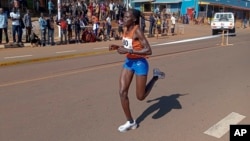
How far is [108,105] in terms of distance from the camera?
639cm

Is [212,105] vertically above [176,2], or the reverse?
[176,2]

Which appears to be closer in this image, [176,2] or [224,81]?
[224,81]

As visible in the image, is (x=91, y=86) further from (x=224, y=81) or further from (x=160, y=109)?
(x=224, y=81)

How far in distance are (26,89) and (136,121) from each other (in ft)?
10.3

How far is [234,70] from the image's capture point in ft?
35.2

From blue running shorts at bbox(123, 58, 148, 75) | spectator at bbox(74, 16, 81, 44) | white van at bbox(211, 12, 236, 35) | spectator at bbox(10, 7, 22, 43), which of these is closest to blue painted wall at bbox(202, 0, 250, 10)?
white van at bbox(211, 12, 236, 35)

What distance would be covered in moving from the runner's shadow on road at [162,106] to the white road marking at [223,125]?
95 centimetres

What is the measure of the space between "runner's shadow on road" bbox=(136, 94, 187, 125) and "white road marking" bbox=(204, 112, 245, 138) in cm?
95

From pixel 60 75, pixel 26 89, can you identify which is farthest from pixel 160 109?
pixel 60 75

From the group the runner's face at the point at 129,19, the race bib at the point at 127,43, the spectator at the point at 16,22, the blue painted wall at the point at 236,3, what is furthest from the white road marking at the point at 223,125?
the blue painted wall at the point at 236,3

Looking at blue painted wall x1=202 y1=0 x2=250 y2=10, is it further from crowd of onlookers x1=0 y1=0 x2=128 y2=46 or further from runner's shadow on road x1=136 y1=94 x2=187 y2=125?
runner's shadow on road x1=136 y1=94 x2=187 y2=125

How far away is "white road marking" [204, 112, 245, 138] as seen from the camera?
16.6 ft

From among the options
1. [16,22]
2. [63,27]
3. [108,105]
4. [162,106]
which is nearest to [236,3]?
[63,27]

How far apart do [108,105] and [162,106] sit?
40.1 inches
